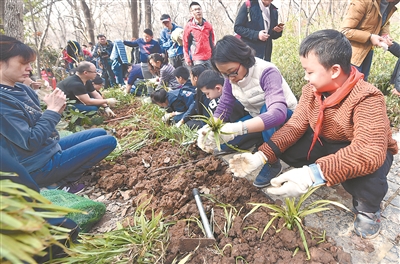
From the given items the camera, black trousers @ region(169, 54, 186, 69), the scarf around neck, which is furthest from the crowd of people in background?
the camera

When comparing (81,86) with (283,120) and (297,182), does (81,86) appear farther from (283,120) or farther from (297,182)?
(297,182)

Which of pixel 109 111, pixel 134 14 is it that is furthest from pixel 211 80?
pixel 134 14

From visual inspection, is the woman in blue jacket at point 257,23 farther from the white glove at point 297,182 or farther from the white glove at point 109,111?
the white glove at point 297,182

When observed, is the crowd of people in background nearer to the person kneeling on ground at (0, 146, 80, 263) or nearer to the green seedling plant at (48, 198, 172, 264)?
the person kneeling on ground at (0, 146, 80, 263)

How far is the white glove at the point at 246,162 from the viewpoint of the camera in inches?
67.9

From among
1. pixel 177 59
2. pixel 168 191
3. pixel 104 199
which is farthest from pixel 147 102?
pixel 168 191

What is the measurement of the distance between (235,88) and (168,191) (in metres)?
1.12

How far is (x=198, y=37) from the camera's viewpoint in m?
4.90

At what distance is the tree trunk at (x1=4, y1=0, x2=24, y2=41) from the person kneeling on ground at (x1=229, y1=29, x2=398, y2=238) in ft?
15.8

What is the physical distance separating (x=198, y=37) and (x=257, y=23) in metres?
1.41

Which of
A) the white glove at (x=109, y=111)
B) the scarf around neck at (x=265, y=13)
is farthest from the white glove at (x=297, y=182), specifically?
the white glove at (x=109, y=111)

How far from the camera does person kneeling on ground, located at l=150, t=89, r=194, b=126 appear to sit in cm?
382

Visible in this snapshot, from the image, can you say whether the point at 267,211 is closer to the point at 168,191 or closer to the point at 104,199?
the point at 168,191

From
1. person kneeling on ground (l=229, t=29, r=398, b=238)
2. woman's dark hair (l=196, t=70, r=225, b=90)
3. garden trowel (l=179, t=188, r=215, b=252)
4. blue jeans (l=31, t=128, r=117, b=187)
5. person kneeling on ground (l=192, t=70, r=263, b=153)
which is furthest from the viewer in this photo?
woman's dark hair (l=196, t=70, r=225, b=90)
